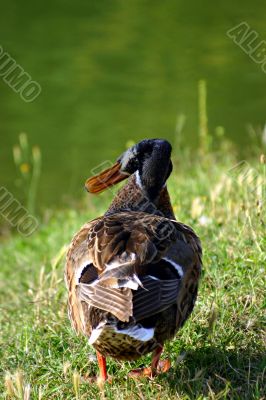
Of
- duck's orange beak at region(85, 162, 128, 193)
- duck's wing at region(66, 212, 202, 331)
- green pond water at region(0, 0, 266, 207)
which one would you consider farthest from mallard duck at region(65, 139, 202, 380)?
green pond water at region(0, 0, 266, 207)

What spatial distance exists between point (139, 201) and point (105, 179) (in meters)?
0.29

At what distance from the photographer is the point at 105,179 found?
5172 millimetres

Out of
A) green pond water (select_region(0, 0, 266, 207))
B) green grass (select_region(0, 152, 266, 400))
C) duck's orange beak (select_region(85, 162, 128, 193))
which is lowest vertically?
green pond water (select_region(0, 0, 266, 207))

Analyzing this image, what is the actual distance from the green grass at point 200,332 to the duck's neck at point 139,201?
0.43 metres

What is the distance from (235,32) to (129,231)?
11.6m

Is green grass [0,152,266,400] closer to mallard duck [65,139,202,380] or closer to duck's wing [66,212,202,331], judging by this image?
mallard duck [65,139,202,380]

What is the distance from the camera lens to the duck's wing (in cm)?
376

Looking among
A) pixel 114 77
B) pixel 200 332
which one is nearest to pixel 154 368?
pixel 200 332

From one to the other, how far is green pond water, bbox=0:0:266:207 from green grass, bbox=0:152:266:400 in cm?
485

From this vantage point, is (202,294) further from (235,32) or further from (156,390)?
(235,32)

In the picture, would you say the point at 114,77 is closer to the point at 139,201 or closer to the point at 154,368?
the point at 139,201

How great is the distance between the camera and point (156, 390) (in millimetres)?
4066

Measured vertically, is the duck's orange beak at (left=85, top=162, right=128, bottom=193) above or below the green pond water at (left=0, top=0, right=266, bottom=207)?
above

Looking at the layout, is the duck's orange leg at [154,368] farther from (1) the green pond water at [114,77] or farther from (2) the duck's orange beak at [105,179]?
(1) the green pond water at [114,77]
